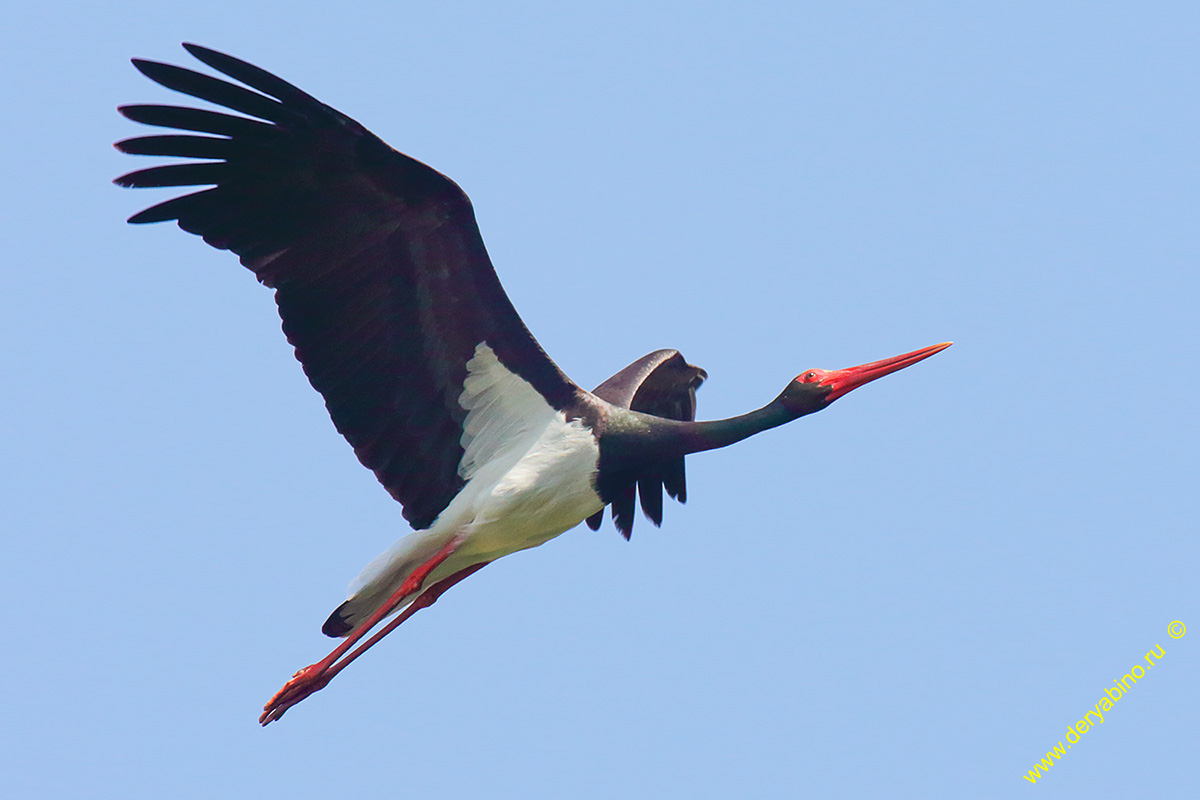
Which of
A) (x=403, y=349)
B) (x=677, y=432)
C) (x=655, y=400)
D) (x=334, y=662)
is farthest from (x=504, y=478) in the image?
(x=655, y=400)

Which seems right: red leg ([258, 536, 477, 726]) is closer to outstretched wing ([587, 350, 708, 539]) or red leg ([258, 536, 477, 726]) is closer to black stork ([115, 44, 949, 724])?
black stork ([115, 44, 949, 724])

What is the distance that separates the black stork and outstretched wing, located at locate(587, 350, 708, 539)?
1098mm

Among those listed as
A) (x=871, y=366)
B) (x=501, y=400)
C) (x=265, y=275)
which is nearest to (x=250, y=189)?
(x=265, y=275)

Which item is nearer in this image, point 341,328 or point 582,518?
point 341,328

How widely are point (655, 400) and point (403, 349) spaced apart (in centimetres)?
278

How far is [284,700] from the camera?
9.59 m

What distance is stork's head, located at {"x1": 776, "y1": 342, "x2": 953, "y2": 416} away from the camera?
32.6 ft

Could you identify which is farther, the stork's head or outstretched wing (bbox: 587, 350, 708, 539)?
outstretched wing (bbox: 587, 350, 708, 539)

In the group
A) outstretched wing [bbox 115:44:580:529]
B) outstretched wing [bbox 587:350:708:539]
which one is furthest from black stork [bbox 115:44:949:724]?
outstretched wing [bbox 587:350:708:539]

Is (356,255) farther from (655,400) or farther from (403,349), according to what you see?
(655,400)

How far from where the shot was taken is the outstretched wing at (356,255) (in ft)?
28.5

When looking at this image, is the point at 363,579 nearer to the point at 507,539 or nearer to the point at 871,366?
the point at 507,539

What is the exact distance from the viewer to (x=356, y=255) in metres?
9.07

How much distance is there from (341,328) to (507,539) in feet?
5.50
